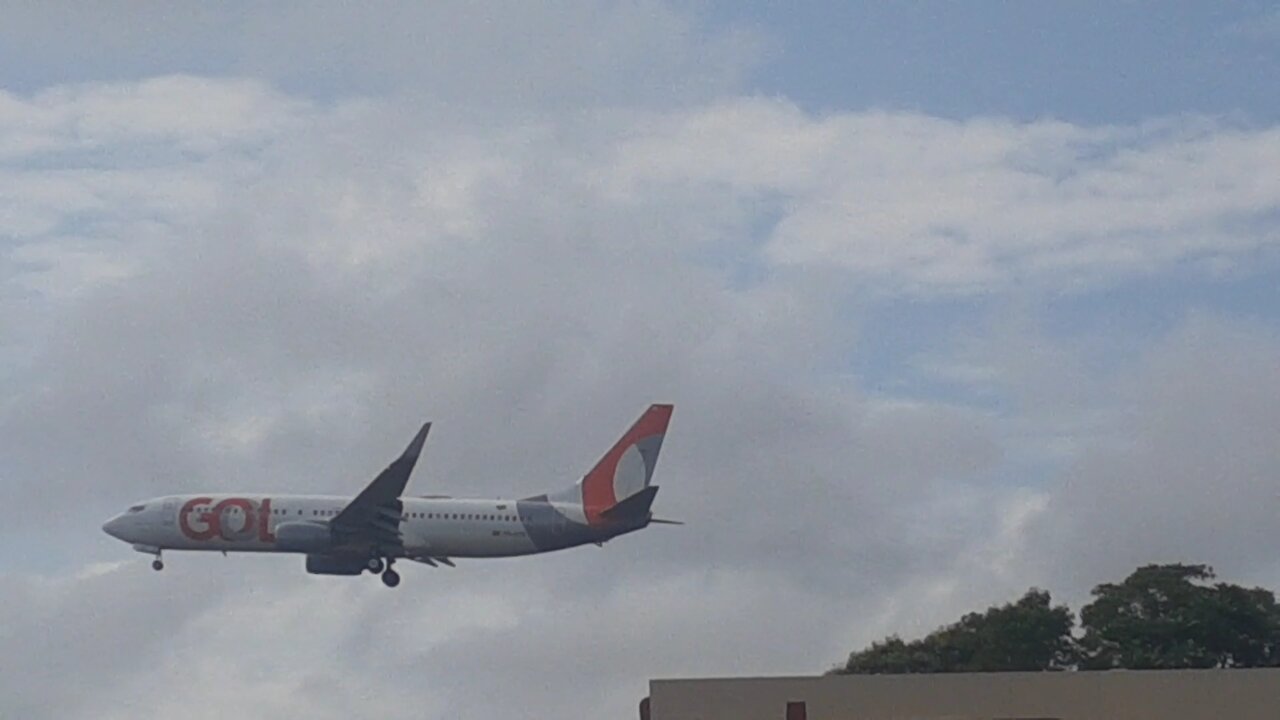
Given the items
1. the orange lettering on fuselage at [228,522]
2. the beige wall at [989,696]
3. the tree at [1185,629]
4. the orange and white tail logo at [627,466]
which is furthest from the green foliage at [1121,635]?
the beige wall at [989,696]

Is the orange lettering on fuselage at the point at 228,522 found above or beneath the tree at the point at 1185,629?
above

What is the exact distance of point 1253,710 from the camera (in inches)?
1759

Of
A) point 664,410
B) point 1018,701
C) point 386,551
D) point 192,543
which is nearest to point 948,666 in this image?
point 664,410

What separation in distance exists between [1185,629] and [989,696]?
38.1m

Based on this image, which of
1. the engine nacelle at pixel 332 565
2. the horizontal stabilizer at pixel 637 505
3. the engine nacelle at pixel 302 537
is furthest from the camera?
the engine nacelle at pixel 332 565

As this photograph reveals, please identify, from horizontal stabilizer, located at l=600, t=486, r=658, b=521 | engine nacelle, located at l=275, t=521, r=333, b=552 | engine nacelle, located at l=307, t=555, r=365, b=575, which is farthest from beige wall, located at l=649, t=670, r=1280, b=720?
engine nacelle, located at l=307, t=555, r=365, b=575

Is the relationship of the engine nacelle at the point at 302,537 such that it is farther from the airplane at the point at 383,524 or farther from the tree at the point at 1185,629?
the tree at the point at 1185,629

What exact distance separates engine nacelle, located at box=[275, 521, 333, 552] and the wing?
1.51ft

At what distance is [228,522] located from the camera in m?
82.0

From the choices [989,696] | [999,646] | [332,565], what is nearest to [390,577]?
[332,565]

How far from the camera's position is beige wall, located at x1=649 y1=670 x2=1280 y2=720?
44.8 meters

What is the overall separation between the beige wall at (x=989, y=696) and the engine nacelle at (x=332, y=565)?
37450 mm

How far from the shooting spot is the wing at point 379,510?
8162 cm

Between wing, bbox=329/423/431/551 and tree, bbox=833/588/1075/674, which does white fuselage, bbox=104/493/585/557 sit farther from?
tree, bbox=833/588/1075/674
